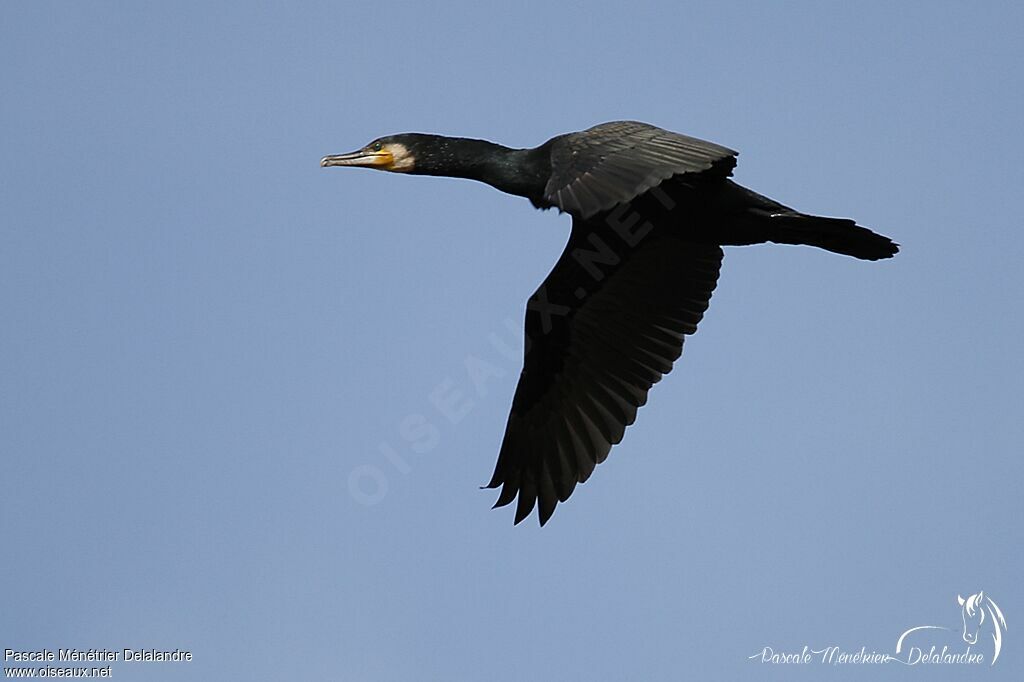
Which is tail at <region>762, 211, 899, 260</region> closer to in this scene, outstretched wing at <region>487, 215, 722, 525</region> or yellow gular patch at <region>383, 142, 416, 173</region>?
outstretched wing at <region>487, 215, 722, 525</region>

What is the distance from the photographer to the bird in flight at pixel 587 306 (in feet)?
29.3

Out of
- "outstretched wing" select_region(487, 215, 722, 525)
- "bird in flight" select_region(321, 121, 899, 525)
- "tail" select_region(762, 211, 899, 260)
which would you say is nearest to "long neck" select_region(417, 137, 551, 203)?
"bird in flight" select_region(321, 121, 899, 525)

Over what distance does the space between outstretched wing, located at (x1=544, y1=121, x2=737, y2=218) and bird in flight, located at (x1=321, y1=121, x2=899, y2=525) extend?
0.88 meters

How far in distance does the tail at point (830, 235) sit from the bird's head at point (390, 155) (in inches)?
91.1

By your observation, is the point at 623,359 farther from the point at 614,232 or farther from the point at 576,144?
the point at 576,144

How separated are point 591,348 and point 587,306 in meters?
0.28

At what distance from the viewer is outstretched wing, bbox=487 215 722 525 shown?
957 cm

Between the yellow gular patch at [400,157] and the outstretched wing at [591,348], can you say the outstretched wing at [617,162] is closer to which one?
the outstretched wing at [591,348]

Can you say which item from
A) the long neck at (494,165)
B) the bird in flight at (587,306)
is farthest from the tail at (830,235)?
the long neck at (494,165)

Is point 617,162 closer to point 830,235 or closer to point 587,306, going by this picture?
point 830,235

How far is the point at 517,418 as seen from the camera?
990cm

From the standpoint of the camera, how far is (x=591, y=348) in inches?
387

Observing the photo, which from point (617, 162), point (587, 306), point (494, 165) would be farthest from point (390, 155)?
point (617, 162)

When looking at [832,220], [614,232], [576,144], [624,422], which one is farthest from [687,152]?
[624,422]
